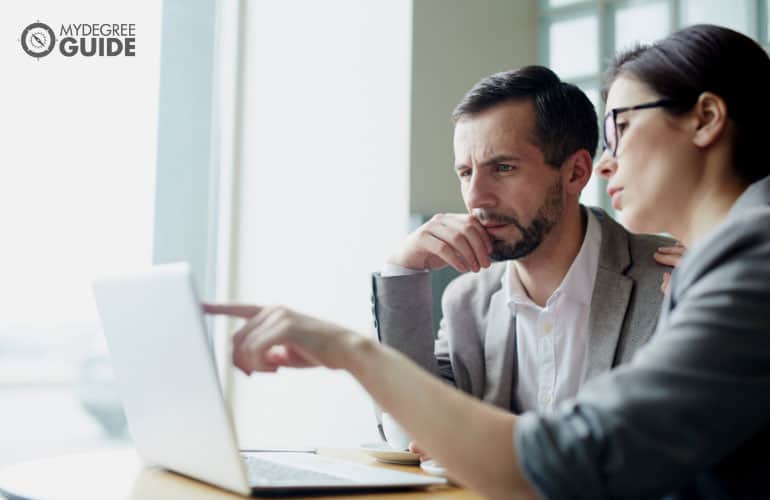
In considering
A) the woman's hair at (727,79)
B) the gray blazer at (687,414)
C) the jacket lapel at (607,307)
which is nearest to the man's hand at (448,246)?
the jacket lapel at (607,307)

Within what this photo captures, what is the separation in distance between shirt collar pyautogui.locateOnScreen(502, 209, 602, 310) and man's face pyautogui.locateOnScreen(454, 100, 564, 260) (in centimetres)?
7

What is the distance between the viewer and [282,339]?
1.03 metres

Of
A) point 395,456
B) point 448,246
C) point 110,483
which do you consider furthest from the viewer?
point 448,246

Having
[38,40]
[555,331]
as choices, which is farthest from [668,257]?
[38,40]

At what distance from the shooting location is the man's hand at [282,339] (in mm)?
1015

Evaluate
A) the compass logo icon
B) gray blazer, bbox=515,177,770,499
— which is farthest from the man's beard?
the compass logo icon

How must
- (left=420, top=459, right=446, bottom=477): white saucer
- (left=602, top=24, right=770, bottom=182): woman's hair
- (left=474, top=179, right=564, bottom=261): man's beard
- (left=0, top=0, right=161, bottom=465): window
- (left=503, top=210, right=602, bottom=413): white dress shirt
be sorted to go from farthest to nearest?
(left=0, top=0, right=161, bottom=465): window → (left=474, top=179, right=564, bottom=261): man's beard → (left=503, top=210, right=602, bottom=413): white dress shirt → (left=420, top=459, right=446, bottom=477): white saucer → (left=602, top=24, right=770, bottom=182): woman's hair

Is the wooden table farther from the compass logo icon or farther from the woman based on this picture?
the compass logo icon

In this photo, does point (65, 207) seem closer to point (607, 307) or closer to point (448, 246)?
point (448, 246)

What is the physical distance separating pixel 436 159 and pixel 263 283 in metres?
0.95

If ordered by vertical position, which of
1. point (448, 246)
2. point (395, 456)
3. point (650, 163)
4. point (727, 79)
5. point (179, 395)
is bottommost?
point (395, 456)

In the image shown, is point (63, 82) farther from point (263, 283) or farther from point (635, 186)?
point (635, 186)

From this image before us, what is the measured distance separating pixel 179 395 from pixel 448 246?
0.92 m

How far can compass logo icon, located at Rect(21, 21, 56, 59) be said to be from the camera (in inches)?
115
